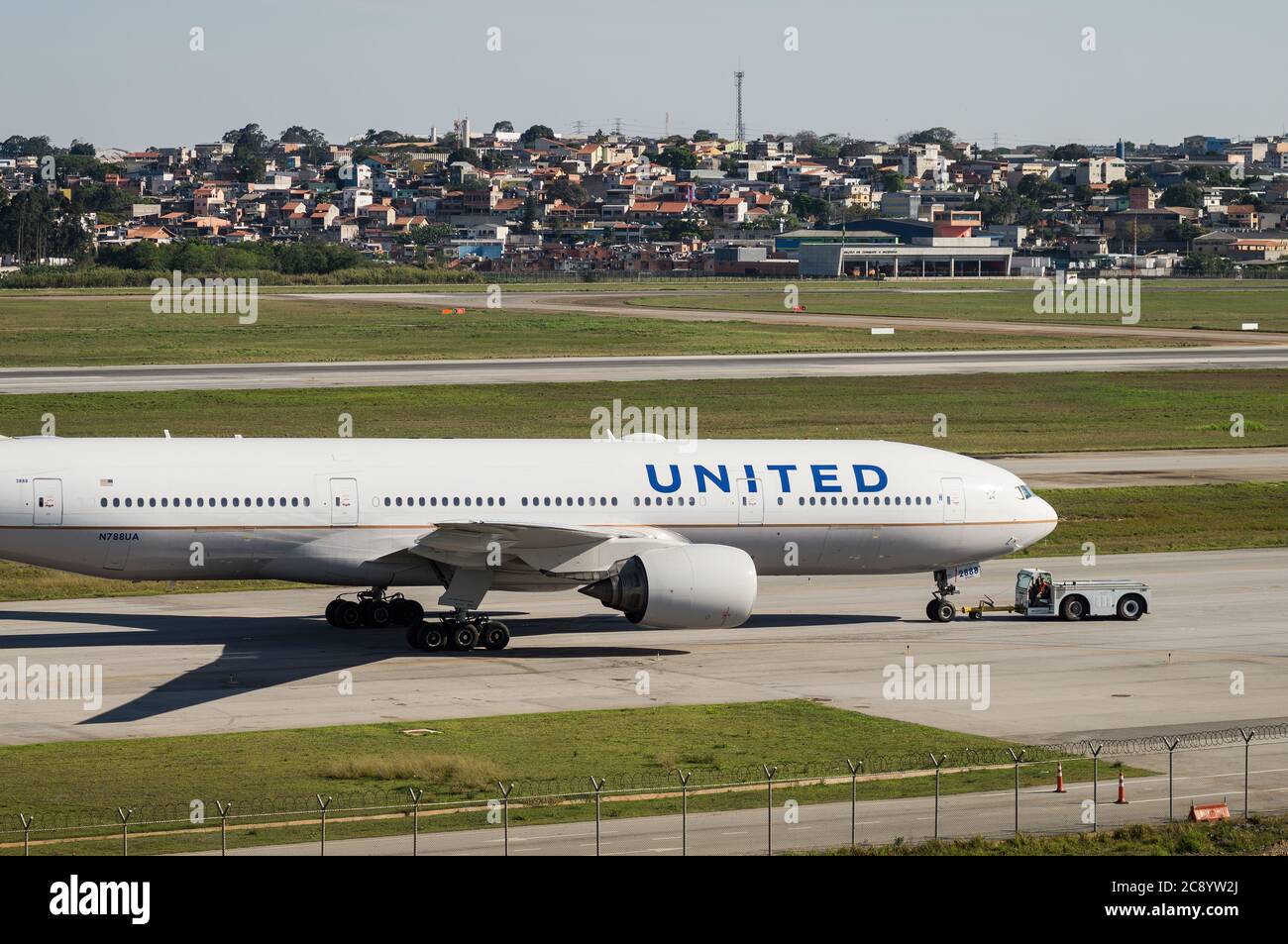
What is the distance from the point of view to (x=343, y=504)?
44.9 metres

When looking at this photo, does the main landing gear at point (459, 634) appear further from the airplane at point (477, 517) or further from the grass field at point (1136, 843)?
the grass field at point (1136, 843)

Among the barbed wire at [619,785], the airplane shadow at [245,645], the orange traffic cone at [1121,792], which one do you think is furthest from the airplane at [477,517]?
the orange traffic cone at [1121,792]

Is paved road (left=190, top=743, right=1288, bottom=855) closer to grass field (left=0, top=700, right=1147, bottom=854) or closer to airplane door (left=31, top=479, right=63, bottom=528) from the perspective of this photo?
grass field (left=0, top=700, right=1147, bottom=854)

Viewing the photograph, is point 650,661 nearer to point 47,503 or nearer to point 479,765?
point 479,765

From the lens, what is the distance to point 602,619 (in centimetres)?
5022

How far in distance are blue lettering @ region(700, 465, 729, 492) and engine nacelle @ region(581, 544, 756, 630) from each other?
13.5 ft

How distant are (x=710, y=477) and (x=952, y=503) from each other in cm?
721

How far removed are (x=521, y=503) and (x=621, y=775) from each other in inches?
575

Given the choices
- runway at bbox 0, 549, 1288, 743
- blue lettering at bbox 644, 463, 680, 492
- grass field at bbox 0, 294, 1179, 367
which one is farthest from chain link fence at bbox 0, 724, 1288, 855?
grass field at bbox 0, 294, 1179, 367

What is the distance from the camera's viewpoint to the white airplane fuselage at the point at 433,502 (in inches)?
1732

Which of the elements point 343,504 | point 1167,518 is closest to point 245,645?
point 343,504

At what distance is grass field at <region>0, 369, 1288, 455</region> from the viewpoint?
83.8 metres

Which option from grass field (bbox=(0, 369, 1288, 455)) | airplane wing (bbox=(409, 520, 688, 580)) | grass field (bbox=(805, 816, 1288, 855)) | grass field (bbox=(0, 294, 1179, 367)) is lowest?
grass field (bbox=(805, 816, 1288, 855))
